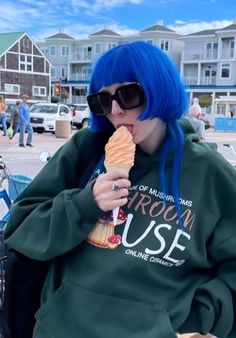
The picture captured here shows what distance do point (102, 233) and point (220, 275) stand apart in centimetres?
39

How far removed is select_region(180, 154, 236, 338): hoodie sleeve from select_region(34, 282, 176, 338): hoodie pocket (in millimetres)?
120

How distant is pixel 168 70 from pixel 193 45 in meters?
62.0

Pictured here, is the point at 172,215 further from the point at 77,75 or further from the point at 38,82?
the point at 77,75

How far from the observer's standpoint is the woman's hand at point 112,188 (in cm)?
124

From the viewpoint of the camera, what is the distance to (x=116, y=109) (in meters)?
1.40

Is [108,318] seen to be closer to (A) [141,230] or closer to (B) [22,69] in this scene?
(A) [141,230]

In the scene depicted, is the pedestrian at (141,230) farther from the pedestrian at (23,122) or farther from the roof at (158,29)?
the roof at (158,29)

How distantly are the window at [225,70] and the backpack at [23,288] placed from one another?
5920 centimetres

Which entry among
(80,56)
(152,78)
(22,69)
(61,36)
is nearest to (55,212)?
(152,78)

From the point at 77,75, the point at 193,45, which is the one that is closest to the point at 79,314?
the point at 193,45

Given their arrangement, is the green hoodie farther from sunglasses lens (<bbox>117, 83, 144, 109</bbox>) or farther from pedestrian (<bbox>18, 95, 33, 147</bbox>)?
pedestrian (<bbox>18, 95, 33, 147</bbox>)

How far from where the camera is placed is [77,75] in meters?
68.3

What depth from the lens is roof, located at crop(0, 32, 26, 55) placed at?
51.1m

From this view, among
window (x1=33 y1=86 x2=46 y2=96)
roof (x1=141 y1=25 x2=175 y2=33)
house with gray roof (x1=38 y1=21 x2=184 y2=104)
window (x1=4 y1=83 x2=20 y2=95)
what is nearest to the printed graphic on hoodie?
window (x1=4 y1=83 x2=20 y2=95)
